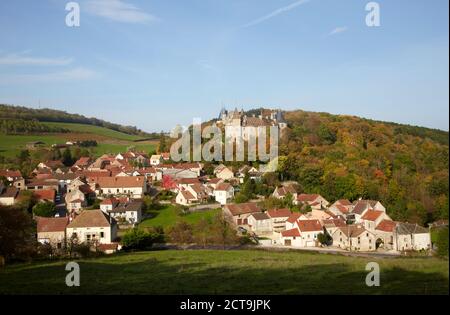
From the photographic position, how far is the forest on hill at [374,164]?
32750mm

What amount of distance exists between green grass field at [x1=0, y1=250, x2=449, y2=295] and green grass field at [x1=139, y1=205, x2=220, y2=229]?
11.6 metres

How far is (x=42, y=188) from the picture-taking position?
40.9m

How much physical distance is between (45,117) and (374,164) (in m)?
68.1

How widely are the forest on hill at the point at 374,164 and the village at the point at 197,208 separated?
1660 millimetres

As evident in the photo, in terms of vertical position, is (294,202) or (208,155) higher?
(208,155)

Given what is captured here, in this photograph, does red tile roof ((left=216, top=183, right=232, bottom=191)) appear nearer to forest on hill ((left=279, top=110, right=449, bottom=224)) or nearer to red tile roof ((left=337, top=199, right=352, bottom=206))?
forest on hill ((left=279, top=110, right=449, bottom=224))

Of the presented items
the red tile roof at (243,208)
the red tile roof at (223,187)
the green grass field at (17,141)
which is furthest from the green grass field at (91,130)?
the red tile roof at (243,208)

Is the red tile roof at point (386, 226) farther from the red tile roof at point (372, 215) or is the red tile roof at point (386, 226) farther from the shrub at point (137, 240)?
the shrub at point (137, 240)

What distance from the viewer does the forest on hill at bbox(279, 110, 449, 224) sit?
3275 centimetres

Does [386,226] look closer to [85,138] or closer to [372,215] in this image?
[372,215]

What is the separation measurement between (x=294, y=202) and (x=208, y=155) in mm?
17056
